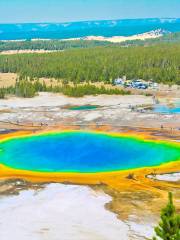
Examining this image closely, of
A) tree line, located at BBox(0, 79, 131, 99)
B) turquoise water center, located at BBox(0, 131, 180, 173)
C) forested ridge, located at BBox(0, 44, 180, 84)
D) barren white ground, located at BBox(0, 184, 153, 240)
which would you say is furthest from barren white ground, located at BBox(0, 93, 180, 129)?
barren white ground, located at BBox(0, 184, 153, 240)

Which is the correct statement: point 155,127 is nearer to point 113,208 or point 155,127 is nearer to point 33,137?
point 33,137

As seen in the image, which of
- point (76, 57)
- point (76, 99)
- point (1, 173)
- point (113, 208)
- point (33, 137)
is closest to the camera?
point (113, 208)

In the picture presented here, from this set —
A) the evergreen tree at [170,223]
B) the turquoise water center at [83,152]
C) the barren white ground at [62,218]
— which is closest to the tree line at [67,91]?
the turquoise water center at [83,152]

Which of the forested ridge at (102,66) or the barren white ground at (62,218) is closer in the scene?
the barren white ground at (62,218)

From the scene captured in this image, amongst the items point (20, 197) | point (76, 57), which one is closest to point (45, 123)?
point (20, 197)

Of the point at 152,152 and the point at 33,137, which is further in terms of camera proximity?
the point at 33,137

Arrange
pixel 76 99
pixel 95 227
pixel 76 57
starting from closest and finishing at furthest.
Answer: pixel 95 227
pixel 76 99
pixel 76 57

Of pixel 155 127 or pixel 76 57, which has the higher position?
pixel 76 57

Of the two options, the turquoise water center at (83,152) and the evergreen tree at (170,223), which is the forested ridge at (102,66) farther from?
the evergreen tree at (170,223)
